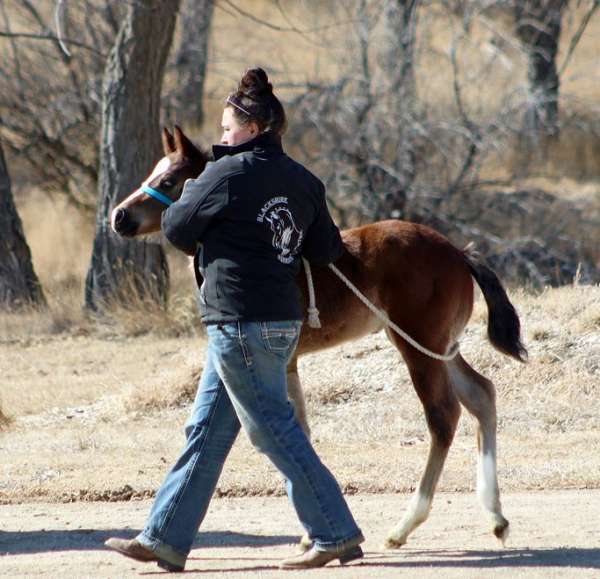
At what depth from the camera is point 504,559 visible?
5285 mm

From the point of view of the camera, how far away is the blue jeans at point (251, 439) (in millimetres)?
4770

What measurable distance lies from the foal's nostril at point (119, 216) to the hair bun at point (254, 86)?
974 mm

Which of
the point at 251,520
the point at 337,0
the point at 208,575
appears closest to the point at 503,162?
the point at 337,0

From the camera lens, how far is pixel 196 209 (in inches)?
185

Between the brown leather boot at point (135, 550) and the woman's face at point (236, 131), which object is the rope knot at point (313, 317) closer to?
the woman's face at point (236, 131)

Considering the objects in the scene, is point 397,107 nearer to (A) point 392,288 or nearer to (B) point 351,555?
(A) point 392,288

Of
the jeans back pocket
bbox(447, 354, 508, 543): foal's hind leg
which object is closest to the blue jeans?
the jeans back pocket

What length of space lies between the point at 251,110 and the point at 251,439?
134 cm

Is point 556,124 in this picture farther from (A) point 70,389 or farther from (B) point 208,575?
(B) point 208,575

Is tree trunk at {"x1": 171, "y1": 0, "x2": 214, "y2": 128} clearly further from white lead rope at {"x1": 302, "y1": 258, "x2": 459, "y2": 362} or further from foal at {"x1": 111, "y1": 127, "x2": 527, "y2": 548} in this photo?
white lead rope at {"x1": 302, "y1": 258, "x2": 459, "y2": 362}

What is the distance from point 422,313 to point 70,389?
18.1ft

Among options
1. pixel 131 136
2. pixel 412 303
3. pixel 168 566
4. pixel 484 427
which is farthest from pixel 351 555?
pixel 131 136

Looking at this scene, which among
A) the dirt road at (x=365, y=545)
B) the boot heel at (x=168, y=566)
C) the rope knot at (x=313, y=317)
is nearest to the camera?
the boot heel at (x=168, y=566)

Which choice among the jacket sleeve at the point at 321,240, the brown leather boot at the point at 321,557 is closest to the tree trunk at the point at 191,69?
the jacket sleeve at the point at 321,240
